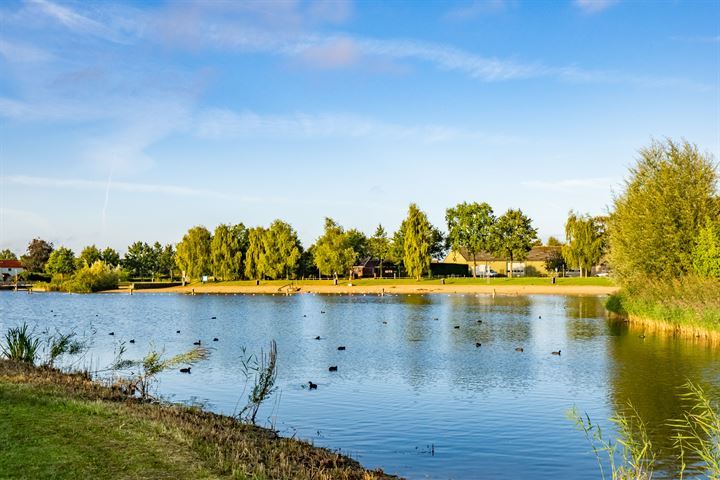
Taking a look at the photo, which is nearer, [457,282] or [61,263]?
[457,282]

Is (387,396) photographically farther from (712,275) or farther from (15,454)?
(712,275)

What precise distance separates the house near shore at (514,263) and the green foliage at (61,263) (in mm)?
93427

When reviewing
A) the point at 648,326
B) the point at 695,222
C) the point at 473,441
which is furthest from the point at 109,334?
the point at 695,222

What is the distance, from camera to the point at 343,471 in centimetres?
1306

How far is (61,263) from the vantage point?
15750 centimetres

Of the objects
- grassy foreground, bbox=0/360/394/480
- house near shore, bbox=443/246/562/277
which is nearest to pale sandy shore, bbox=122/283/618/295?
house near shore, bbox=443/246/562/277

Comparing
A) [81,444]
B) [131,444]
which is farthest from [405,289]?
[81,444]

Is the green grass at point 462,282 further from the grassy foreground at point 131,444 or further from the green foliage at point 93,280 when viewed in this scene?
the grassy foreground at point 131,444

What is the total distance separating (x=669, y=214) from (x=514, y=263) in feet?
336

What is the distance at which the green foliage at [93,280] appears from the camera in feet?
409

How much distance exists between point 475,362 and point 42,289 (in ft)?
430

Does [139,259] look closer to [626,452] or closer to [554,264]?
[554,264]

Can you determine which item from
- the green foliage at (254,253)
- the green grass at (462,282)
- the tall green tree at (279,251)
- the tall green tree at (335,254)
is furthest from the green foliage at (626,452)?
the green foliage at (254,253)

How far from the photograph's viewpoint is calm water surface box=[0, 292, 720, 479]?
56.5ft
